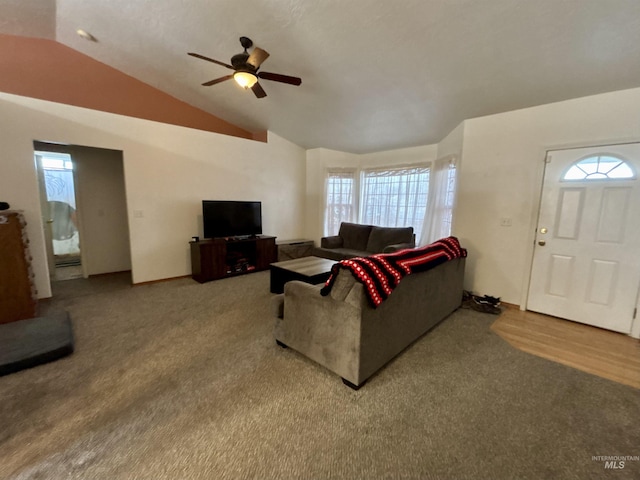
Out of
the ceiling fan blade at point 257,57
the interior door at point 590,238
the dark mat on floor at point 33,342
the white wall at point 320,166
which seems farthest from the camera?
the white wall at point 320,166

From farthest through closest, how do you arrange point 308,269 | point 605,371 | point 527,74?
point 308,269, point 527,74, point 605,371

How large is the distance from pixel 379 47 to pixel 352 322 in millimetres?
2599

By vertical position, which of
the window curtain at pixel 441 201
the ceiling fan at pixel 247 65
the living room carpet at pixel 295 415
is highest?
the ceiling fan at pixel 247 65

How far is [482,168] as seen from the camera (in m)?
3.54

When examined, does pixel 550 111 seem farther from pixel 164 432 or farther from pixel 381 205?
pixel 164 432

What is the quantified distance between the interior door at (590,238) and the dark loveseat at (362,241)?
173cm

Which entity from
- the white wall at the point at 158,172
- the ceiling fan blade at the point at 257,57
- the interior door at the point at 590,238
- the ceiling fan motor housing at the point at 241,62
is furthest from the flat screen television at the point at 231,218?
the interior door at the point at 590,238

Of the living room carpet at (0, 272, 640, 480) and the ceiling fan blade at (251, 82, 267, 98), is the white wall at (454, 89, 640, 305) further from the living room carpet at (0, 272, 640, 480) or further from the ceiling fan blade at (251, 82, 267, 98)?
the ceiling fan blade at (251, 82, 267, 98)

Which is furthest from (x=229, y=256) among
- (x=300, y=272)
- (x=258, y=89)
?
(x=258, y=89)

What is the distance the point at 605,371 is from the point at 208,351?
3.29m

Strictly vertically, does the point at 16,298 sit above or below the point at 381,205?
below

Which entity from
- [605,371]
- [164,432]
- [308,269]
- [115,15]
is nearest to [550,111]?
[605,371]

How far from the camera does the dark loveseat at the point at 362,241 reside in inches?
176

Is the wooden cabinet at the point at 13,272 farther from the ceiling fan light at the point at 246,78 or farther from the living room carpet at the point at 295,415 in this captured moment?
the ceiling fan light at the point at 246,78
